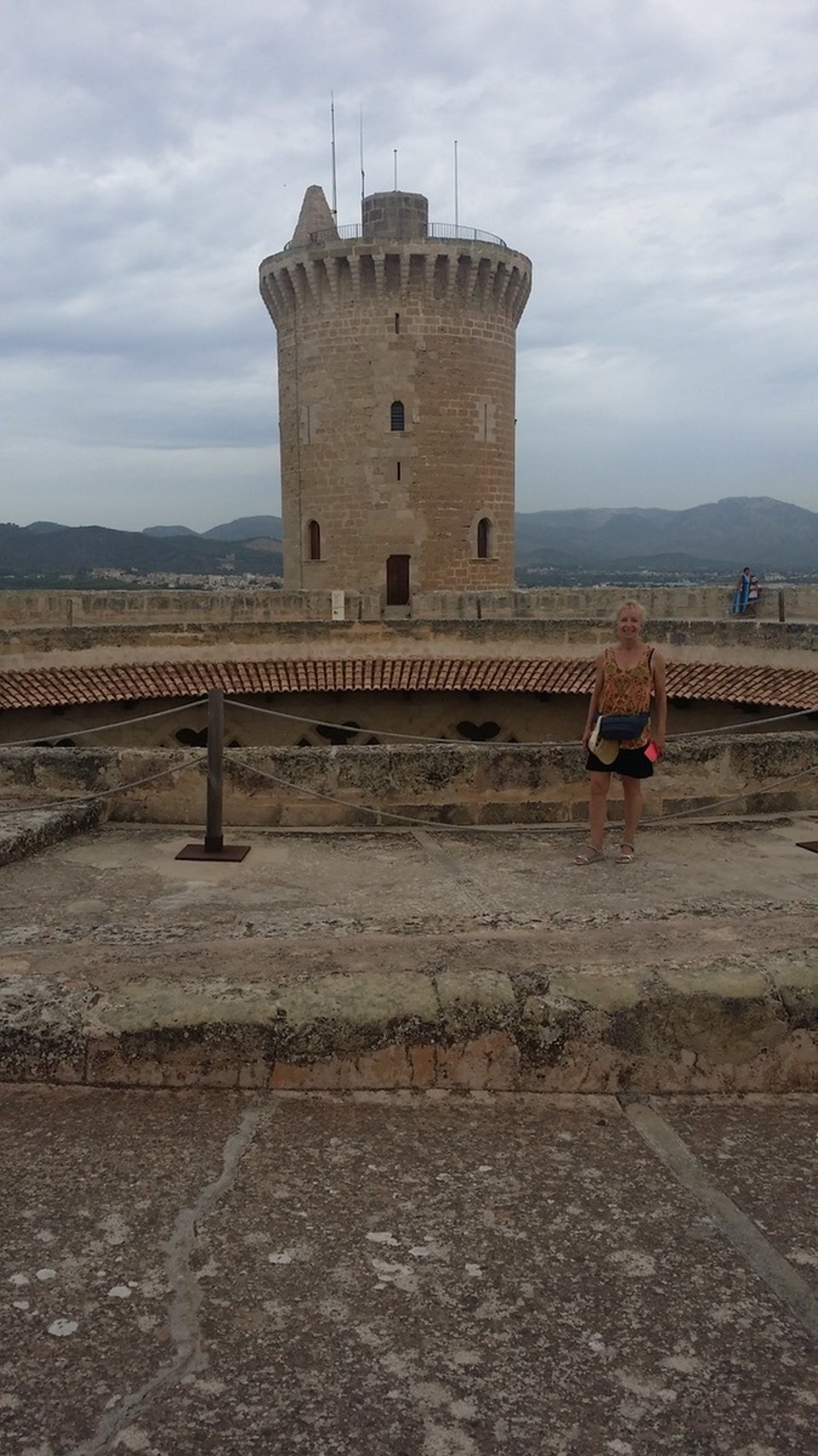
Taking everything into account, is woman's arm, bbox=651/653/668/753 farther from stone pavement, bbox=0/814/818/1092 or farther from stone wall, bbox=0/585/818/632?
stone wall, bbox=0/585/818/632

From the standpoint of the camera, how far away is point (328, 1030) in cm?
342

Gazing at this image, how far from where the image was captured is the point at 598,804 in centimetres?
576

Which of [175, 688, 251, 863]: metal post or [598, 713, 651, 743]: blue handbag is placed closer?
[598, 713, 651, 743]: blue handbag

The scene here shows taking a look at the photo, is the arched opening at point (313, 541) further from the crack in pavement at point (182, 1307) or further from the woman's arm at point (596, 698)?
the crack in pavement at point (182, 1307)

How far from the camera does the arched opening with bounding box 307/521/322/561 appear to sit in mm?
28969

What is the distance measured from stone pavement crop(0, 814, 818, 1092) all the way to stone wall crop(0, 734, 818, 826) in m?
1.81

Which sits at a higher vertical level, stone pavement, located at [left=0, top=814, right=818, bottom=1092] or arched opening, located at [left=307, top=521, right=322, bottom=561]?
arched opening, located at [left=307, top=521, right=322, bottom=561]

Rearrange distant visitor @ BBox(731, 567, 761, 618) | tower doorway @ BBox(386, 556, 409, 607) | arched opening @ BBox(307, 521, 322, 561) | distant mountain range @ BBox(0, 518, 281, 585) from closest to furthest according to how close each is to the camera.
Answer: distant visitor @ BBox(731, 567, 761, 618), tower doorway @ BBox(386, 556, 409, 607), arched opening @ BBox(307, 521, 322, 561), distant mountain range @ BBox(0, 518, 281, 585)

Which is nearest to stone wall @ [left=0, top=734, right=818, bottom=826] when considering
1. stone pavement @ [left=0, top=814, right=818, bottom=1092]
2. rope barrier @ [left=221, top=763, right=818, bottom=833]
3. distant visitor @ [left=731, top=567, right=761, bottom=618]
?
rope barrier @ [left=221, top=763, right=818, bottom=833]

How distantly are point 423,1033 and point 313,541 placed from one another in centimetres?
2653

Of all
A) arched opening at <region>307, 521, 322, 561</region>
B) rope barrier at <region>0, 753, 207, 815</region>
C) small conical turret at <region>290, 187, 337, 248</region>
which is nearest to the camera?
rope barrier at <region>0, 753, 207, 815</region>

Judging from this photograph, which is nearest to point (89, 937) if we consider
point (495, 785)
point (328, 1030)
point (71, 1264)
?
point (328, 1030)

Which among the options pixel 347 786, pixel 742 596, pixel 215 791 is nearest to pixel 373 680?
pixel 742 596

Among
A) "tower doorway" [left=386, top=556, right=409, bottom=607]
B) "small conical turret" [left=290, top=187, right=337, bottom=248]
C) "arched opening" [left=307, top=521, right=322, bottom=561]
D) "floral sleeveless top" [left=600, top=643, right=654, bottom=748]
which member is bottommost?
"floral sleeveless top" [left=600, top=643, right=654, bottom=748]
